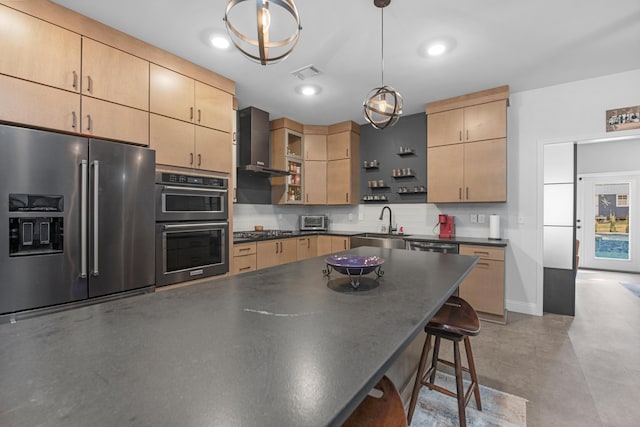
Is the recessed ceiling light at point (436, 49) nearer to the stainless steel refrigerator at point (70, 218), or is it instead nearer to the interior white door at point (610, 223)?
the stainless steel refrigerator at point (70, 218)

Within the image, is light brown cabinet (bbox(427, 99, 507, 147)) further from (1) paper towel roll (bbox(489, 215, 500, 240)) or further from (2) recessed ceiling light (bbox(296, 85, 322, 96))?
(2) recessed ceiling light (bbox(296, 85, 322, 96))

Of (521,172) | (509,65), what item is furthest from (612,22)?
(521,172)

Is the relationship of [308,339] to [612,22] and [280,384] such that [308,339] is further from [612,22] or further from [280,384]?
[612,22]

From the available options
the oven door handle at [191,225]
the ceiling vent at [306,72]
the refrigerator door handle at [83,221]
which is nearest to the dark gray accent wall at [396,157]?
the ceiling vent at [306,72]

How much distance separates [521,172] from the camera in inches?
142

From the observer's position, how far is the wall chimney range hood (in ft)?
12.7

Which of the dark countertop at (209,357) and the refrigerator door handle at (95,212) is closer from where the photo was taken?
the dark countertop at (209,357)

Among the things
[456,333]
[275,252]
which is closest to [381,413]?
[456,333]

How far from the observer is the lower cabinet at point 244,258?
10.8 ft

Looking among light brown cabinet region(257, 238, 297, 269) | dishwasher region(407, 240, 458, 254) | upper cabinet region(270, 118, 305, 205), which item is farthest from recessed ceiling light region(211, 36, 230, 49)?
dishwasher region(407, 240, 458, 254)

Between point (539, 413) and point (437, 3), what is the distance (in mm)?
2754

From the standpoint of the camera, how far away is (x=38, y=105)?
6.46ft

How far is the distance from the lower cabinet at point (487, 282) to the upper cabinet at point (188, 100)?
3052 mm

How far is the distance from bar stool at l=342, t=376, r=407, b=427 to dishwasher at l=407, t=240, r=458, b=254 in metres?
2.80
